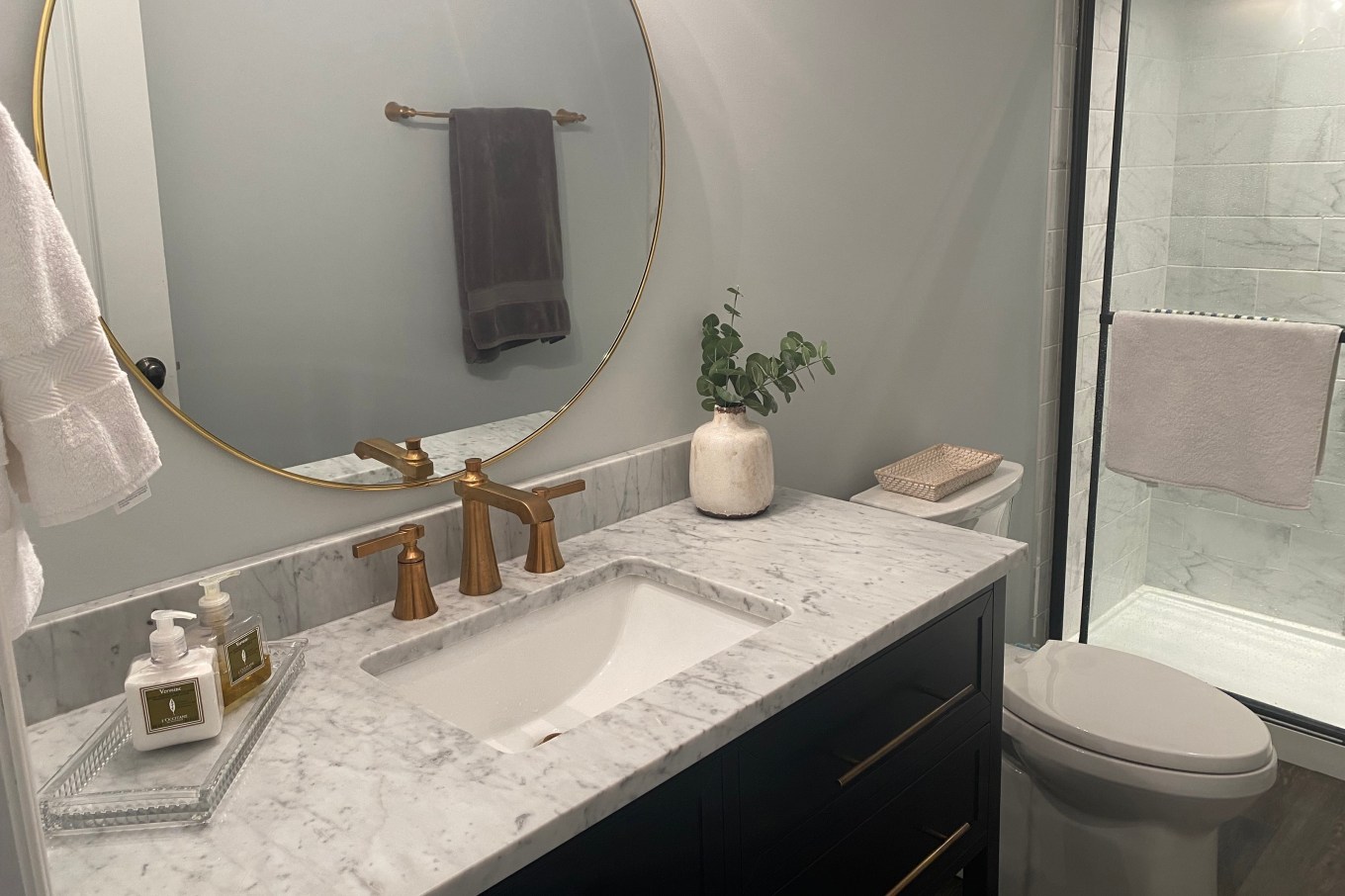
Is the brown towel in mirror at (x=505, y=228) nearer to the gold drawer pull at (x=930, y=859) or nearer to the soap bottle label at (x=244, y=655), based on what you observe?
the soap bottle label at (x=244, y=655)

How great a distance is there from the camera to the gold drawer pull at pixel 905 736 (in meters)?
1.27

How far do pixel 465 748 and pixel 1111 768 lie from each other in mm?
1178

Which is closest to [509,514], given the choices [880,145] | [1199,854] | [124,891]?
[124,891]

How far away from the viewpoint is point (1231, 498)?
2578mm

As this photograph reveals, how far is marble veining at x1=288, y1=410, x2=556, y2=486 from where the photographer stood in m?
1.30

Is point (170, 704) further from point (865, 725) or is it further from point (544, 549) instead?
point (865, 725)

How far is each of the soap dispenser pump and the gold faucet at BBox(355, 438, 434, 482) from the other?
284 millimetres

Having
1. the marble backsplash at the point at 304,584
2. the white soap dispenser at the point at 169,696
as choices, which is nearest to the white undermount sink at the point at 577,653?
the marble backsplash at the point at 304,584

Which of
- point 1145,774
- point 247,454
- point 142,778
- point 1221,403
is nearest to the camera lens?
point 142,778

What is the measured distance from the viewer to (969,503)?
1953mm

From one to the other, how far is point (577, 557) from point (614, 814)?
1.79 feet

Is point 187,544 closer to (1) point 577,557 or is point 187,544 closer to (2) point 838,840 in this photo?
(1) point 577,557

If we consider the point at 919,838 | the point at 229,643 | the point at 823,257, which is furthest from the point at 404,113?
the point at 919,838

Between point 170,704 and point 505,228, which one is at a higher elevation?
point 505,228
